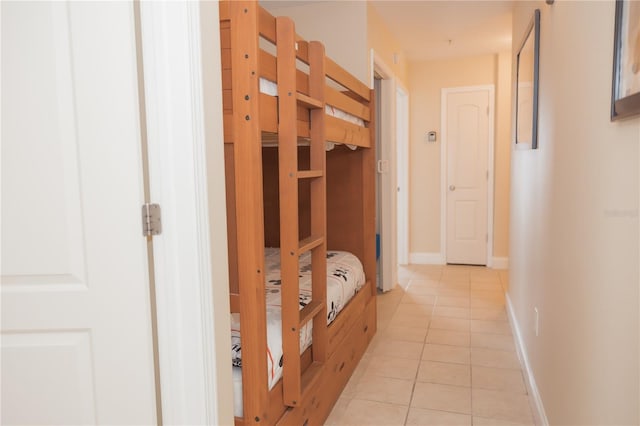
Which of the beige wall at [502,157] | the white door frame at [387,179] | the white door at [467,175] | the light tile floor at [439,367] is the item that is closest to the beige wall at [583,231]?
the light tile floor at [439,367]

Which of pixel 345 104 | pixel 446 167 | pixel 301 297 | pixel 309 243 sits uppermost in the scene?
pixel 345 104

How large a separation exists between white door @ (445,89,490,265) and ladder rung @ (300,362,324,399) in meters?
4.05

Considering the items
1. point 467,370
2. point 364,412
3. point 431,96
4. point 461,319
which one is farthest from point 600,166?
point 431,96

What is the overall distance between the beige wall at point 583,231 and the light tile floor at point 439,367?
0.33 metres

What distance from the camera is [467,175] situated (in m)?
5.80

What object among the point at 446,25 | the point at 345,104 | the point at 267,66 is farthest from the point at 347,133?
the point at 446,25

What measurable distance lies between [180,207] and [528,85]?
90.9 inches

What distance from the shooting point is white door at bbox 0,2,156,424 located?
126 centimetres

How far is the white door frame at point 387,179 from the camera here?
4.68m

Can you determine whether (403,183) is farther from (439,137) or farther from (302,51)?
(302,51)

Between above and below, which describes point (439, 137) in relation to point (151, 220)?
above

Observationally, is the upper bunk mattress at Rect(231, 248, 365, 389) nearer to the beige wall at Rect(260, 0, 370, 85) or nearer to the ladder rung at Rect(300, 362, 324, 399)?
the ladder rung at Rect(300, 362, 324, 399)

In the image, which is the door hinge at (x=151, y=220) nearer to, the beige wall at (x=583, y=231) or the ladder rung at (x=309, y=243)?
the ladder rung at (x=309, y=243)

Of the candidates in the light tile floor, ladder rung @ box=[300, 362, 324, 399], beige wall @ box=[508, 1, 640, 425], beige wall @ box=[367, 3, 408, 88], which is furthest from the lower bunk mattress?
beige wall @ box=[367, 3, 408, 88]
